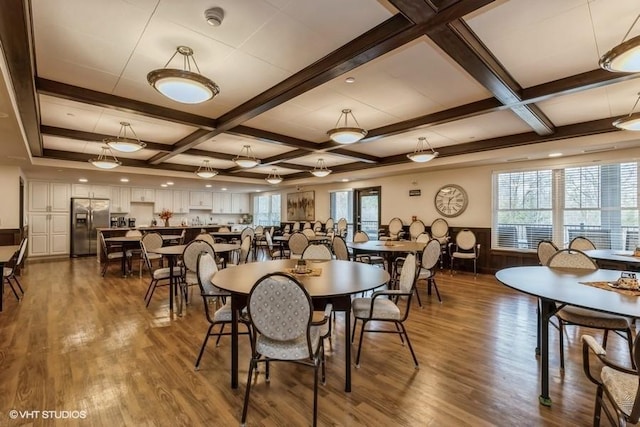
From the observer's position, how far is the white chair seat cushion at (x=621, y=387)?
1343 mm

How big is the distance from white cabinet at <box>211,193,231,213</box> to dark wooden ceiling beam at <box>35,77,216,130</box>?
878cm

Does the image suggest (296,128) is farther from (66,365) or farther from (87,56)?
(66,365)

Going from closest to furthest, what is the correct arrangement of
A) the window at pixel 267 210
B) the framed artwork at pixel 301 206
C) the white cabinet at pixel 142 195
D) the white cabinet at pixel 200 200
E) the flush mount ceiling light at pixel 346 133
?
1. the flush mount ceiling light at pixel 346 133
2. the white cabinet at pixel 142 195
3. the framed artwork at pixel 301 206
4. the white cabinet at pixel 200 200
5. the window at pixel 267 210

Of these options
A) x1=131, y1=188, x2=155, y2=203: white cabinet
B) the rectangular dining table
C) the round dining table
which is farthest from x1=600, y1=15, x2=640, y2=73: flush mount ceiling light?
x1=131, y1=188, x2=155, y2=203: white cabinet

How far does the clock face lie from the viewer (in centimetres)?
722

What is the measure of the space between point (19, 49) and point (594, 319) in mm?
4726

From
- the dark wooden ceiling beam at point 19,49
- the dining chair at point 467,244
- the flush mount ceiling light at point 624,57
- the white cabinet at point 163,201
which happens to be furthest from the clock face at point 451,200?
the white cabinet at point 163,201

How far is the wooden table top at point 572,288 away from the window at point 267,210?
10472 millimetres

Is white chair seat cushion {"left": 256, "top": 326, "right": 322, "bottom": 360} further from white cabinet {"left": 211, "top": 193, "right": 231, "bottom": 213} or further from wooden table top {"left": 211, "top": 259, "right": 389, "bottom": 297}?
white cabinet {"left": 211, "top": 193, "right": 231, "bottom": 213}

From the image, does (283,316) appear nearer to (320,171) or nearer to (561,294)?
(561,294)

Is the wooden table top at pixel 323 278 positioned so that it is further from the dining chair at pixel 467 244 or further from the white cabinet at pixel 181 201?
the white cabinet at pixel 181 201

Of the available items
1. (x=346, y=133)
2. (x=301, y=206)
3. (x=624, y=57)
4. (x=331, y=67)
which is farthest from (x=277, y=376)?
(x=301, y=206)

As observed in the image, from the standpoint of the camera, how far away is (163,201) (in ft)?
37.4

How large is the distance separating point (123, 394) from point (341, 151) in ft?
17.8
